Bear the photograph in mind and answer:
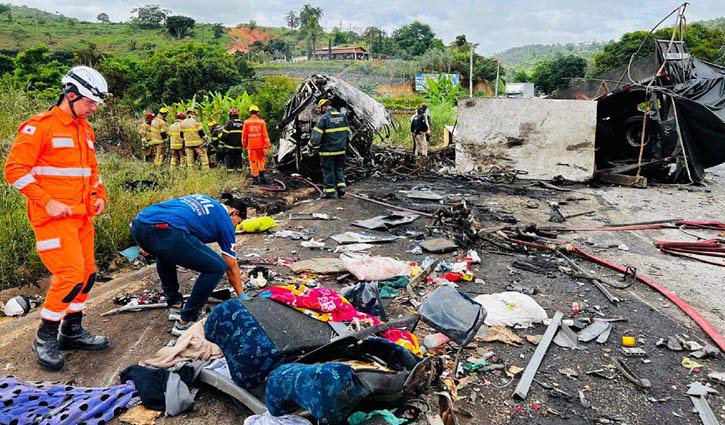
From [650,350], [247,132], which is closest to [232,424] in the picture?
[650,350]

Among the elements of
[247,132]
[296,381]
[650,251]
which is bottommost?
[650,251]

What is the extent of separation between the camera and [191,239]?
10.3 ft

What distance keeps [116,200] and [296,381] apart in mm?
4846

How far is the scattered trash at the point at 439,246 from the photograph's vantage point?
5.32 meters

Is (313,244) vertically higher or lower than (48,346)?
lower

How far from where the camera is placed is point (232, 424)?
245 cm

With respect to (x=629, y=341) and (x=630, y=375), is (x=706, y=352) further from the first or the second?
(x=630, y=375)

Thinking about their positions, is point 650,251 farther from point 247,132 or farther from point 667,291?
point 247,132

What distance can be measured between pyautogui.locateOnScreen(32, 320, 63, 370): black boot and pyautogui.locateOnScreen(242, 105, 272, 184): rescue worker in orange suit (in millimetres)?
6710

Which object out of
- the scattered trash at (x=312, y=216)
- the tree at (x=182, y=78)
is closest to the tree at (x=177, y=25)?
the tree at (x=182, y=78)

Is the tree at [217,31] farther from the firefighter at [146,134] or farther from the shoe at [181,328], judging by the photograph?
the shoe at [181,328]

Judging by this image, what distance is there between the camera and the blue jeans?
308cm

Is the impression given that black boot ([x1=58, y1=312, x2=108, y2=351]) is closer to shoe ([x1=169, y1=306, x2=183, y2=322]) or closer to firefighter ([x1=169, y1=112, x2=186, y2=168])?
shoe ([x1=169, y1=306, x2=183, y2=322])

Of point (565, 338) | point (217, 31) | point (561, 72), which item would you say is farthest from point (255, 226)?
point (217, 31)
